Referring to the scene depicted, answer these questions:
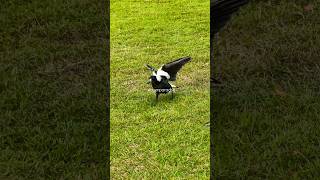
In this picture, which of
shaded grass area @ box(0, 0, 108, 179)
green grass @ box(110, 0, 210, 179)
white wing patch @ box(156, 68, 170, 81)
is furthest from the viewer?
shaded grass area @ box(0, 0, 108, 179)

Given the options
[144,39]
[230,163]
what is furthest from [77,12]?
[230,163]

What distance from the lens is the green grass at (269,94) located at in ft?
12.8

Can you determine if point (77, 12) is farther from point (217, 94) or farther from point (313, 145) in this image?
point (313, 145)

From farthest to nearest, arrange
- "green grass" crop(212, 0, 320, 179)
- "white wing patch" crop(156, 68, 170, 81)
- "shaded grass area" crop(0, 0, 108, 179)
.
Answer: "shaded grass area" crop(0, 0, 108, 179) < "green grass" crop(212, 0, 320, 179) < "white wing patch" crop(156, 68, 170, 81)

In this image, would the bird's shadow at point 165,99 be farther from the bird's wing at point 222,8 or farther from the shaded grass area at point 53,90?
the bird's wing at point 222,8

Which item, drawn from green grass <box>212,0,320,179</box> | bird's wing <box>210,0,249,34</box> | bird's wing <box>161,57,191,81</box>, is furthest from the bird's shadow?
bird's wing <box>210,0,249,34</box>

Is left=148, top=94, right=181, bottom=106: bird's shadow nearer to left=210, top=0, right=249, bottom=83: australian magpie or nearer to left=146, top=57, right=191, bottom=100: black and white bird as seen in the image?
left=146, top=57, right=191, bottom=100: black and white bird

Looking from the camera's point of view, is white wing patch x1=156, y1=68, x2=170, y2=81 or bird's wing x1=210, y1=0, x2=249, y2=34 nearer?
white wing patch x1=156, y1=68, x2=170, y2=81

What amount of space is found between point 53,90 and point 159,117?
1.43 meters

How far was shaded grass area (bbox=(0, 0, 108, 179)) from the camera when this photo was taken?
4012mm

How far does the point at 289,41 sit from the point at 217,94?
1275 millimetres

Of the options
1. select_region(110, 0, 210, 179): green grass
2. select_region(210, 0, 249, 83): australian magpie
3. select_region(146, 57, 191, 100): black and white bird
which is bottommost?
select_region(110, 0, 210, 179): green grass

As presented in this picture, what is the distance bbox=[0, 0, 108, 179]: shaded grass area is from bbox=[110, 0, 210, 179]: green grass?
279mm

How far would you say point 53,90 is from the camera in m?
4.96
